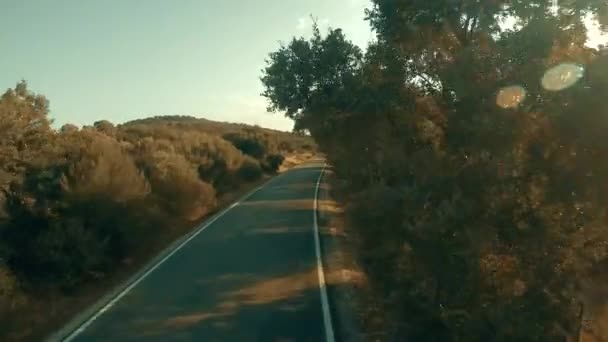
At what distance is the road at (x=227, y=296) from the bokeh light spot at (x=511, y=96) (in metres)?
4.60

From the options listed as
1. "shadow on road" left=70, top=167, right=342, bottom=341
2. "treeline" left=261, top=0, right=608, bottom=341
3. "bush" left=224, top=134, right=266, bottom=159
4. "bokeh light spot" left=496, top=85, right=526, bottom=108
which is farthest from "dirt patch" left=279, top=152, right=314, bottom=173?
"bokeh light spot" left=496, top=85, right=526, bottom=108

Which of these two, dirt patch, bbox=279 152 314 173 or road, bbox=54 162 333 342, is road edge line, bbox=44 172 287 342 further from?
dirt patch, bbox=279 152 314 173

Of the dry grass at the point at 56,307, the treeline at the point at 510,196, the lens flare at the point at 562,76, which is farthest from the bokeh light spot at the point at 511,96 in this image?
the dry grass at the point at 56,307

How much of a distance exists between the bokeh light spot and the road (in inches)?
181

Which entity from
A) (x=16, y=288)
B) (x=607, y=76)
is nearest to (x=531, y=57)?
(x=607, y=76)

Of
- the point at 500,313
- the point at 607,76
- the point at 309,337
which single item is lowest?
the point at 309,337

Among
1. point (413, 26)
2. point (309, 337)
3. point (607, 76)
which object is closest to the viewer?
point (607, 76)

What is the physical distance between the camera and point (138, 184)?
21.6 meters

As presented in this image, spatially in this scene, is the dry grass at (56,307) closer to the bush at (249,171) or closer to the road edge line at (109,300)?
the road edge line at (109,300)

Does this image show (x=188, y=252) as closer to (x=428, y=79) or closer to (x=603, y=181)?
(x=428, y=79)

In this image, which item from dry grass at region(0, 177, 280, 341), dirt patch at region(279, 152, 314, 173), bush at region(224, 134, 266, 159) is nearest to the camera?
dry grass at region(0, 177, 280, 341)

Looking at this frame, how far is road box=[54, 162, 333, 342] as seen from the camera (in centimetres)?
1127

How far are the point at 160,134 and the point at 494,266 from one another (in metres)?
46.3

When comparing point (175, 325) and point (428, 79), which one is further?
point (428, 79)
